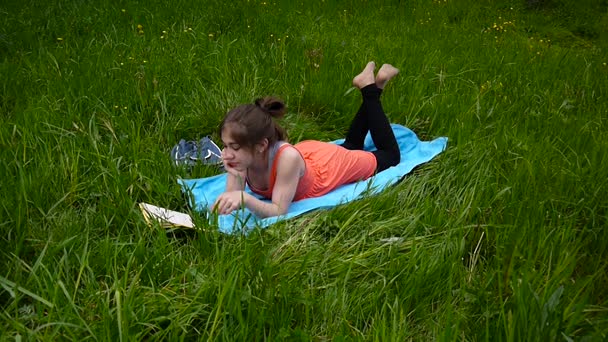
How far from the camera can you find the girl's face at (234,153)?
107 inches

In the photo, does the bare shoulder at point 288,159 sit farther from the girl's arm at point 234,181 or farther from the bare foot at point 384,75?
the bare foot at point 384,75

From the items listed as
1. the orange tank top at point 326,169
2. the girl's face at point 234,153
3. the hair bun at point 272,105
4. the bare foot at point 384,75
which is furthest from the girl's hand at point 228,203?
the bare foot at point 384,75

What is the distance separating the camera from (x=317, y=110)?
389cm

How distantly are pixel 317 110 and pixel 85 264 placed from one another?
7.59ft

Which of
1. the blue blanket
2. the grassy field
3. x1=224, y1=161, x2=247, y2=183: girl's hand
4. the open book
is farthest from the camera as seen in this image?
x1=224, y1=161, x2=247, y2=183: girl's hand

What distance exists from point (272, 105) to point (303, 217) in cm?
62

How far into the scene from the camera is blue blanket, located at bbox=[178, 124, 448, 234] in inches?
104

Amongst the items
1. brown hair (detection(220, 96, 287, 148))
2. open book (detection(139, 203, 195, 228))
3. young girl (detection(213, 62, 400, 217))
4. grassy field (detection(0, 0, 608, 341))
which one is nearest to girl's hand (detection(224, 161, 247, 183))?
young girl (detection(213, 62, 400, 217))

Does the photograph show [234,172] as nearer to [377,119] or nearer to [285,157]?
[285,157]

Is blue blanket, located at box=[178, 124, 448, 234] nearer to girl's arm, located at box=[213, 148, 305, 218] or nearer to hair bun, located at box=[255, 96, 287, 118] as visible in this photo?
girl's arm, located at box=[213, 148, 305, 218]

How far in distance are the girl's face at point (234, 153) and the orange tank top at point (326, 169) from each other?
0.71 feet

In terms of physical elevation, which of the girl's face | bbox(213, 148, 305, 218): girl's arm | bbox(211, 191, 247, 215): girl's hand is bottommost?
bbox(213, 148, 305, 218): girl's arm

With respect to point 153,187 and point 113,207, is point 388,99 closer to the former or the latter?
point 153,187

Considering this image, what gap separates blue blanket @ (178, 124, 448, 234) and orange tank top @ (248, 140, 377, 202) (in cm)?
6
